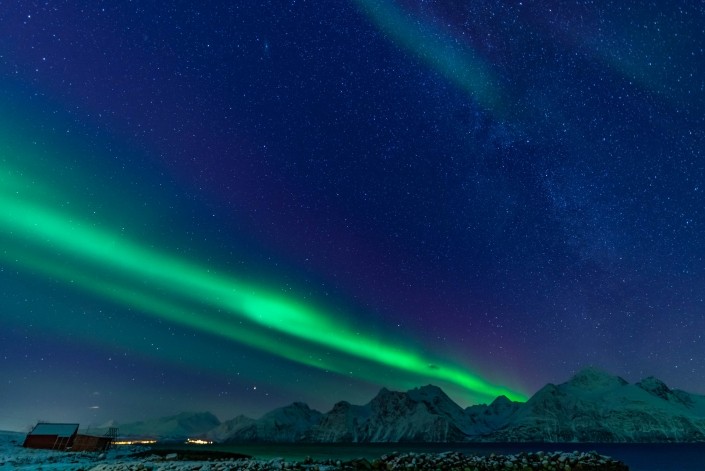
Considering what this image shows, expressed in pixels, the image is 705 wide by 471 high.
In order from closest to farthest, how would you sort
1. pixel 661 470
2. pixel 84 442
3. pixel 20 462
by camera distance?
pixel 20 462
pixel 84 442
pixel 661 470

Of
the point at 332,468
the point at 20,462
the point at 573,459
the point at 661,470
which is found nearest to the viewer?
the point at 332,468

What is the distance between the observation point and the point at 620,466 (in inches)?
1714

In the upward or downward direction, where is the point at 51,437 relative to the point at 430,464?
downward

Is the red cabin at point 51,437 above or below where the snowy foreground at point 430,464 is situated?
below

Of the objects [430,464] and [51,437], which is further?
[51,437]

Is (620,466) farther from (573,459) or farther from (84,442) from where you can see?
(84,442)

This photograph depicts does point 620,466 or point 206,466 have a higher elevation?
point 620,466

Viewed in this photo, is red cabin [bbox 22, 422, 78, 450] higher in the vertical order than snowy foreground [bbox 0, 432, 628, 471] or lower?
lower

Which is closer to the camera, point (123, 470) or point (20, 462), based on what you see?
point (123, 470)

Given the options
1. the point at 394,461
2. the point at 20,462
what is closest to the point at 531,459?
the point at 394,461

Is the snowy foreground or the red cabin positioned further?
the red cabin

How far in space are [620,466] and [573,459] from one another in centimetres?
502

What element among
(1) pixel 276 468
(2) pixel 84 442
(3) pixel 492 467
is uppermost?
(3) pixel 492 467

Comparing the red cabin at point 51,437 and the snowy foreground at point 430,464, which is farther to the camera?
the red cabin at point 51,437
